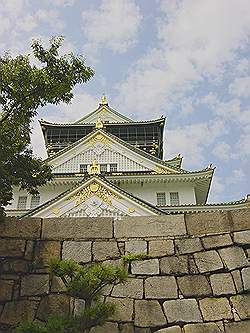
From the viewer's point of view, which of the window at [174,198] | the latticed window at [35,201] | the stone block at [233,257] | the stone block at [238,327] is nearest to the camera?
the stone block at [238,327]

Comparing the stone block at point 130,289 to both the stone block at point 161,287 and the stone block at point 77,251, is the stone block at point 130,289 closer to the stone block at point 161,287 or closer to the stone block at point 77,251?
the stone block at point 161,287

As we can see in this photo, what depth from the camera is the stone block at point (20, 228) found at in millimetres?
6143

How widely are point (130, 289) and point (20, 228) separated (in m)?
1.77

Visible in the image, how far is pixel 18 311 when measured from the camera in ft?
18.5

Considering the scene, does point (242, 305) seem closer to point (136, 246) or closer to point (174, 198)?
point (136, 246)

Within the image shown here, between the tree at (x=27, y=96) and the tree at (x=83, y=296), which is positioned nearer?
the tree at (x=83, y=296)

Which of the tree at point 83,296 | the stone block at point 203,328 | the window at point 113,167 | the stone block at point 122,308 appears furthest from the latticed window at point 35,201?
the tree at point 83,296

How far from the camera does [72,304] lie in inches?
225

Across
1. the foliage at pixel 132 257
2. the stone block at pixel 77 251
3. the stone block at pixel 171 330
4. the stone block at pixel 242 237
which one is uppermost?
the stone block at pixel 242 237

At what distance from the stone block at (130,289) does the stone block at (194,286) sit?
526 mm

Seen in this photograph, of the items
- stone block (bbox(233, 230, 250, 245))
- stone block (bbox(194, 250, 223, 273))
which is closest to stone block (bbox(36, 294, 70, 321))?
stone block (bbox(194, 250, 223, 273))

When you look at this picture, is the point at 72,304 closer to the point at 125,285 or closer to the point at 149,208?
the point at 125,285

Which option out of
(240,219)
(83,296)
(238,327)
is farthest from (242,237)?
(83,296)

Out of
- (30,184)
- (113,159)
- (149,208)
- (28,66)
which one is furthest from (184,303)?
(113,159)
